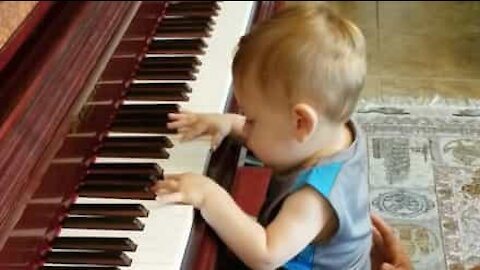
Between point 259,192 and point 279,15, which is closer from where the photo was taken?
point 279,15

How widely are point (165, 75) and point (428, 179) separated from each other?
A: 0.53 metres

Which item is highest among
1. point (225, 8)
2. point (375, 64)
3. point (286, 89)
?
point (225, 8)

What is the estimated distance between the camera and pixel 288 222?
1.36 meters

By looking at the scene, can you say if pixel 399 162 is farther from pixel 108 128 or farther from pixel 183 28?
pixel 183 28

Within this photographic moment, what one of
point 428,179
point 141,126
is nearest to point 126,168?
point 141,126

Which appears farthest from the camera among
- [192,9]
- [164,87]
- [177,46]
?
[192,9]

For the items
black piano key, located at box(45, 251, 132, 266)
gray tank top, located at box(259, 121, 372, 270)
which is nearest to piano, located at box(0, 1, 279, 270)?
black piano key, located at box(45, 251, 132, 266)

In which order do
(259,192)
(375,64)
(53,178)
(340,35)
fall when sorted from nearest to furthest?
1. (340,35)
2. (53,178)
3. (375,64)
4. (259,192)

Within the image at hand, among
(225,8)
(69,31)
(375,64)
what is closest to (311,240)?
(375,64)

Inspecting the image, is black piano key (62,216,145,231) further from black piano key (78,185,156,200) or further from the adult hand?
the adult hand

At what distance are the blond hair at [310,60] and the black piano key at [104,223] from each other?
0.26m

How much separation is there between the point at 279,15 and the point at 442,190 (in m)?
0.36

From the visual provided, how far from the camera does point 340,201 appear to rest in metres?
1.38

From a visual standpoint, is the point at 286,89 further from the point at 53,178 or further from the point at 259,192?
the point at 259,192
